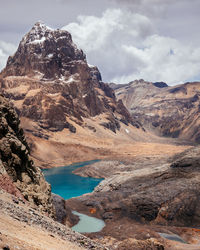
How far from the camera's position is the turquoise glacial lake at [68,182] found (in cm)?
7097

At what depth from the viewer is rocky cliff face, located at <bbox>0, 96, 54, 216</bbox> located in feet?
52.9

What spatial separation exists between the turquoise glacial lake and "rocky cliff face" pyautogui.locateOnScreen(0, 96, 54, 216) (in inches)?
1920

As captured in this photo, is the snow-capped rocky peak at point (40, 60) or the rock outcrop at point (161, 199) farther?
the snow-capped rocky peak at point (40, 60)

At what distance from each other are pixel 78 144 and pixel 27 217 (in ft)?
404

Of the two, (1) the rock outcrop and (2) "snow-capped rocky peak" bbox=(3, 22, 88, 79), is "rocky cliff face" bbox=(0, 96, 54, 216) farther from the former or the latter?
(2) "snow-capped rocky peak" bbox=(3, 22, 88, 79)

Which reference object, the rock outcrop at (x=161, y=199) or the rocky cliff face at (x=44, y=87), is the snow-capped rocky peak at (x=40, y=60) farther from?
the rock outcrop at (x=161, y=199)

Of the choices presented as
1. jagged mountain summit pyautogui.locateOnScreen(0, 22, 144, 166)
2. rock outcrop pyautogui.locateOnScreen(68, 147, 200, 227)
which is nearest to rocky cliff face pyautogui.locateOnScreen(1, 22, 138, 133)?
jagged mountain summit pyautogui.locateOnScreen(0, 22, 144, 166)

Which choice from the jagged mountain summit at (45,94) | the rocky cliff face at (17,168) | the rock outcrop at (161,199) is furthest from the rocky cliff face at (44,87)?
the rocky cliff face at (17,168)

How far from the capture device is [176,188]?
42062mm

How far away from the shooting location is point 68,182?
270ft

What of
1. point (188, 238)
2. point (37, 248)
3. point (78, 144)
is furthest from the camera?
point (78, 144)

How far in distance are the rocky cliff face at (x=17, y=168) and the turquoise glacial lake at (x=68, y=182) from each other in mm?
48761

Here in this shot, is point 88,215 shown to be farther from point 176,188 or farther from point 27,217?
point 27,217

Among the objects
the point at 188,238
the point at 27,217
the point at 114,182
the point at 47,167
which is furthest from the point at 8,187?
the point at 47,167
